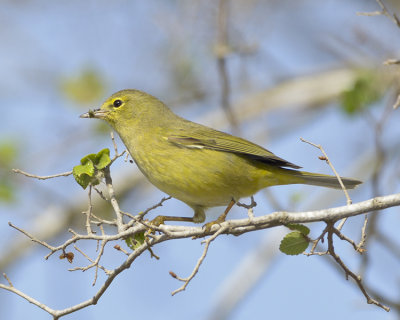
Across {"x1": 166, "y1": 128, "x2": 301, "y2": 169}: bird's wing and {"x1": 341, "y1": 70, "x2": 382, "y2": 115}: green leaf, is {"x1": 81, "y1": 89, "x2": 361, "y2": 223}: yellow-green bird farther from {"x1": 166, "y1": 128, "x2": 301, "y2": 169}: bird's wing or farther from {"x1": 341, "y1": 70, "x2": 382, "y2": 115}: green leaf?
{"x1": 341, "y1": 70, "x2": 382, "y2": 115}: green leaf

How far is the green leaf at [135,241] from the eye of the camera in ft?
13.0

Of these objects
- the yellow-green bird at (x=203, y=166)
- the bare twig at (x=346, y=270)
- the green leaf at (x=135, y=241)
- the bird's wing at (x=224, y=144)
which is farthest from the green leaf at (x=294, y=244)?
the bird's wing at (x=224, y=144)

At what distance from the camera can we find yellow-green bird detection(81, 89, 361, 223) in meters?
4.92

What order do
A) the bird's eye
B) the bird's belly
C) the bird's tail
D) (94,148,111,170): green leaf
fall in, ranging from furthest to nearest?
the bird's eye, the bird's tail, the bird's belly, (94,148,111,170): green leaf

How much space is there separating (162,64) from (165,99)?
3.07 feet

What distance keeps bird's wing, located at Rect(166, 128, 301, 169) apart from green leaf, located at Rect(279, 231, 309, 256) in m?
1.42

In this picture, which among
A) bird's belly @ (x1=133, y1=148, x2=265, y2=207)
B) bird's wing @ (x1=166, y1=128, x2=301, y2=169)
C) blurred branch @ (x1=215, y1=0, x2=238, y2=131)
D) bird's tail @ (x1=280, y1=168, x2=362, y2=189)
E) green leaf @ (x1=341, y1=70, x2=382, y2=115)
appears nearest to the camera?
bird's belly @ (x1=133, y1=148, x2=265, y2=207)

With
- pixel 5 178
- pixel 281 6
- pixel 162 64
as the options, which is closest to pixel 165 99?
pixel 162 64

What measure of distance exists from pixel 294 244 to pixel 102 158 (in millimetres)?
1396

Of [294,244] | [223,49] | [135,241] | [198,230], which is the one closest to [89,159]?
[135,241]

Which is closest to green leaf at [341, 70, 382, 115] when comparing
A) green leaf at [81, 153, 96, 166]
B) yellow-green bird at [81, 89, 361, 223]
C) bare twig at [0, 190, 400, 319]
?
yellow-green bird at [81, 89, 361, 223]

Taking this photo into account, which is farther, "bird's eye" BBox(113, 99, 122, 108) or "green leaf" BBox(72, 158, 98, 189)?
"bird's eye" BBox(113, 99, 122, 108)

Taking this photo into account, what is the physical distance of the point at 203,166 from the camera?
5.04m

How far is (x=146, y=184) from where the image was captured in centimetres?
948
